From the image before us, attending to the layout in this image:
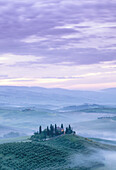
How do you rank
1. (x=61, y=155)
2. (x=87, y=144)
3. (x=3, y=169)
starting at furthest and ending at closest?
(x=87, y=144), (x=61, y=155), (x=3, y=169)

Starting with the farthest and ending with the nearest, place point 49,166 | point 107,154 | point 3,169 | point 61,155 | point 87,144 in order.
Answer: point 87,144, point 107,154, point 61,155, point 49,166, point 3,169

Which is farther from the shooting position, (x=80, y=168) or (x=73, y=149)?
(x=73, y=149)

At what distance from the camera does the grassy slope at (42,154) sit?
2672 inches

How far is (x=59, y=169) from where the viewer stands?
65125mm

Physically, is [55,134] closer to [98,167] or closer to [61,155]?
[61,155]

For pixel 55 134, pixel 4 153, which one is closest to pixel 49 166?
pixel 4 153

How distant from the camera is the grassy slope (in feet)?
223

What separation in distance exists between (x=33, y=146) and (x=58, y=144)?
10833mm

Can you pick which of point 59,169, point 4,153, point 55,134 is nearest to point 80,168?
point 59,169

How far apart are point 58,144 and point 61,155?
1433 centimetres

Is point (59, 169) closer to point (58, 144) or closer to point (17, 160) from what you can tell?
point (17, 160)

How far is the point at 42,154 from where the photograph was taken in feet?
250

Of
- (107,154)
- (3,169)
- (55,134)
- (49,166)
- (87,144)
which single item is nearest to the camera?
(3,169)

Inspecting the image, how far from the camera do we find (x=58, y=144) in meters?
90.7
